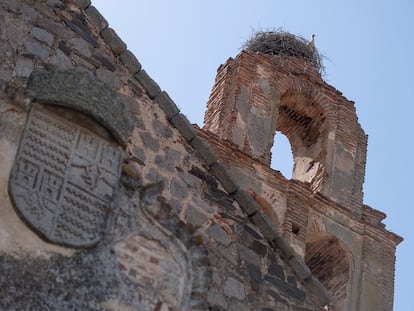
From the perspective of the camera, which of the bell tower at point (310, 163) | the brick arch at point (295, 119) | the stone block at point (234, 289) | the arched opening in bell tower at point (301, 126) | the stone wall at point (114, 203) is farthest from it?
the arched opening in bell tower at point (301, 126)

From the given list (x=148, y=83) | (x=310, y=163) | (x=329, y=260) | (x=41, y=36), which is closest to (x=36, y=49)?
(x=41, y=36)

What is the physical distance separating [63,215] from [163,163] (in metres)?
1.11

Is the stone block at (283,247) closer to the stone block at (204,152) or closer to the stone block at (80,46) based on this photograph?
the stone block at (204,152)

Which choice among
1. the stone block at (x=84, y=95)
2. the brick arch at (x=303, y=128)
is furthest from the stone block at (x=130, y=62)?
the brick arch at (x=303, y=128)

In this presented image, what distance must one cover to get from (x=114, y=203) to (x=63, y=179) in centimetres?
37

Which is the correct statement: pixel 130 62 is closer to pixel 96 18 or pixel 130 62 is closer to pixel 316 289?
pixel 96 18

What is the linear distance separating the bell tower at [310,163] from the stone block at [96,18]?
760 centimetres

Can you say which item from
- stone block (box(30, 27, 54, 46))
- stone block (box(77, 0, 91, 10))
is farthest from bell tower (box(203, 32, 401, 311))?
stone block (box(30, 27, 54, 46))

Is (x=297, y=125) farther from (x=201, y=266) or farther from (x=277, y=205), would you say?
(x=201, y=266)

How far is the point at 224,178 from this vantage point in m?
8.58

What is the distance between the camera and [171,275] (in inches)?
309

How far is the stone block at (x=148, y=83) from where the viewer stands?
8.60 m

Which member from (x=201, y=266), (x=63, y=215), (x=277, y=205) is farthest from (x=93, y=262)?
(x=277, y=205)

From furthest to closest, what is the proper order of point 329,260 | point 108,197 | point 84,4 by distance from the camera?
point 329,260
point 84,4
point 108,197
